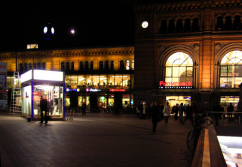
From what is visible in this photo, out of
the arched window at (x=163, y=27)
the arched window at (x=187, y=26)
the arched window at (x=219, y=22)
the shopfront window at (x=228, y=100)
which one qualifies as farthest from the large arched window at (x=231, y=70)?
the arched window at (x=163, y=27)

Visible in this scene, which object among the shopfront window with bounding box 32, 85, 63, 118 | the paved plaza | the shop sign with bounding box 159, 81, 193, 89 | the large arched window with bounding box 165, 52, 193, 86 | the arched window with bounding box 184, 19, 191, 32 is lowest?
the paved plaza

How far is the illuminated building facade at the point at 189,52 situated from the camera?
38.2 meters

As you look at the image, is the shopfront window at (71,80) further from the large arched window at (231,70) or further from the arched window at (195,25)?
the large arched window at (231,70)

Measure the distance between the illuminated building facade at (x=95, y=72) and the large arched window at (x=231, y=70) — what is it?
50.2 ft

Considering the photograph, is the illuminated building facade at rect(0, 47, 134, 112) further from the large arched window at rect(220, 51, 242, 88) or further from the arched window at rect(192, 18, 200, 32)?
the large arched window at rect(220, 51, 242, 88)

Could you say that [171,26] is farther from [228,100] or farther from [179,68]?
[228,100]

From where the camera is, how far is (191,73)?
131 feet

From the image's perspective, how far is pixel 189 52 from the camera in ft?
130

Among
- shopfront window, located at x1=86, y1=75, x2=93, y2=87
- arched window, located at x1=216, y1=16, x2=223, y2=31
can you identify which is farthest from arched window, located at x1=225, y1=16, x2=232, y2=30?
shopfront window, located at x1=86, y1=75, x2=93, y2=87

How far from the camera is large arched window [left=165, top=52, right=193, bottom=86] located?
131 ft

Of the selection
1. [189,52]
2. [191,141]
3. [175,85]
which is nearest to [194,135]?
[191,141]

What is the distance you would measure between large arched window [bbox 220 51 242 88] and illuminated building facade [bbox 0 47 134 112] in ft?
50.2

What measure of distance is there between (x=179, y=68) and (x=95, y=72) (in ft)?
52.3

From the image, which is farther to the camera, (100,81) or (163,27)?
(100,81)
